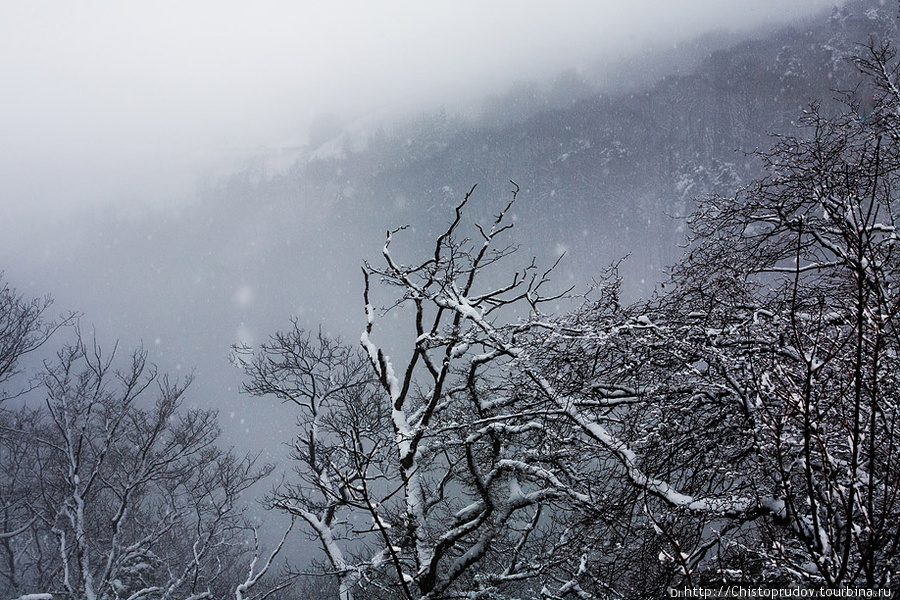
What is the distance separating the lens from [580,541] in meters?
3.28

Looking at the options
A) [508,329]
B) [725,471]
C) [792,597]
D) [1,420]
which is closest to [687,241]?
[508,329]

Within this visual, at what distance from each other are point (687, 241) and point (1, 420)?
1855cm

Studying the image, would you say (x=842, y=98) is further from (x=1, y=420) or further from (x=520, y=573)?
(x=1, y=420)

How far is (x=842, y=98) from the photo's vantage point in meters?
5.57

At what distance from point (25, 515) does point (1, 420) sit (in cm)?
518

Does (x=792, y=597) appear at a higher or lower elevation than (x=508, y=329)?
lower

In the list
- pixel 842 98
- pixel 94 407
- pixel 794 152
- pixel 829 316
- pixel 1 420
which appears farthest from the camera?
pixel 1 420

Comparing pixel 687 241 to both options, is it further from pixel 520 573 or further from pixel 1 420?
pixel 1 420

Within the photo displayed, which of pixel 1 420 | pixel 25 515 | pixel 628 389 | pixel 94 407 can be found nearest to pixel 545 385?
pixel 628 389

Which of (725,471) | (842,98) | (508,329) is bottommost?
(725,471)

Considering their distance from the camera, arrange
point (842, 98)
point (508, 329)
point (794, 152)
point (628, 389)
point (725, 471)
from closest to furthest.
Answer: point (725, 471) → point (628, 389) → point (508, 329) → point (794, 152) → point (842, 98)

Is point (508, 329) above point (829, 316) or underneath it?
above

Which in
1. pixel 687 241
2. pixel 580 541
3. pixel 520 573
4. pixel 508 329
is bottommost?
pixel 520 573

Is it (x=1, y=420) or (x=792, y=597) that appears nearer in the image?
(x=792, y=597)
